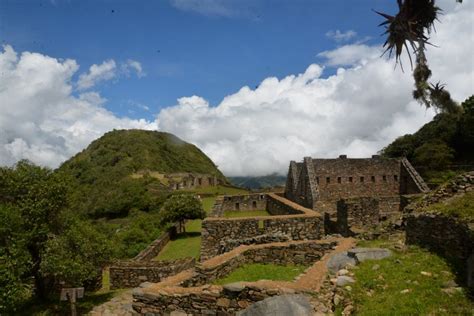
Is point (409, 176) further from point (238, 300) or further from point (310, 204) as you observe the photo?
point (238, 300)

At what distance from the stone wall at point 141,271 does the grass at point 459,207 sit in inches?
385

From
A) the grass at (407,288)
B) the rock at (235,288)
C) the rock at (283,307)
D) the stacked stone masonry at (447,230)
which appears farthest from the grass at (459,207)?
the rock at (235,288)

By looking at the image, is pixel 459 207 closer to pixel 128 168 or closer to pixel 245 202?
pixel 245 202

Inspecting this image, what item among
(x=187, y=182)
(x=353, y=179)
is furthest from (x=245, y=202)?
(x=187, y=182)

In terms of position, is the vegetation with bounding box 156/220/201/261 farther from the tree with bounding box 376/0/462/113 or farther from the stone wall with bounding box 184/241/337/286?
the tree with bounding box 376/0/462/113

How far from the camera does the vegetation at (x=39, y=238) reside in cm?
1242

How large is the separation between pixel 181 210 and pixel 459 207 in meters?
17.9

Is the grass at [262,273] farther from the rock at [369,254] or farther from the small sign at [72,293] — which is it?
the small sign at [72,293]

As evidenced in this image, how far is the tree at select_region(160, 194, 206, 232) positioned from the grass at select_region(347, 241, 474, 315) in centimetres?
1704

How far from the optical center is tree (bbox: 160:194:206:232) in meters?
23.2

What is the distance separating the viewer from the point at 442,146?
45656 mm

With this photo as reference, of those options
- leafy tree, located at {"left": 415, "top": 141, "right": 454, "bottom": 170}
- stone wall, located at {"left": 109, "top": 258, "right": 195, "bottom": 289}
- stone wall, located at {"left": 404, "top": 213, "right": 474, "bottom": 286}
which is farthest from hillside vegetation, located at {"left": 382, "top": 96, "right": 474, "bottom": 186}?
stone wall, located at {"left": 404, "top": 213, "right": 474, "bottom": 286}

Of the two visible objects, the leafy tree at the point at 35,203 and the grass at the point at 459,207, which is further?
the leafy tree at the point at 35,203

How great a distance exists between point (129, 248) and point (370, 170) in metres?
17.0
